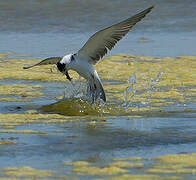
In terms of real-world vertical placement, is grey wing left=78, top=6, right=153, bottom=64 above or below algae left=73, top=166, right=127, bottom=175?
above

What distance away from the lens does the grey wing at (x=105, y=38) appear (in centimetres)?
769

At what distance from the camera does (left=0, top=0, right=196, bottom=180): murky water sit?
5.10 metres

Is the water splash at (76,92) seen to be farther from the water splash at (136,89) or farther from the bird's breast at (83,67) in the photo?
the water splash at (136,89)

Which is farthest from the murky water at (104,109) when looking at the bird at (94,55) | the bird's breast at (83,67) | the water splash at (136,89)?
the bird's breast at (83,67)

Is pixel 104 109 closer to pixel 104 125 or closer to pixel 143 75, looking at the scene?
pixel 104 125

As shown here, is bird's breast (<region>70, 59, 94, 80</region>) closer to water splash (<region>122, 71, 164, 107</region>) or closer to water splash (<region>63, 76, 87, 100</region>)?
water splash (<region>63, 76, 87, 100</region>)

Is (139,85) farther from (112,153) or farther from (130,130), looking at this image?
(112,153)

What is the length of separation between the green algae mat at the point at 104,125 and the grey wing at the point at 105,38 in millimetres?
585

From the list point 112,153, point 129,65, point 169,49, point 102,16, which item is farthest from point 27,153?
point 102,16

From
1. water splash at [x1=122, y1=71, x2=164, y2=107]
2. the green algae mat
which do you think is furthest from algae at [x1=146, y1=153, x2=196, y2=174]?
water splash at [x1=122, y1=71, x2=164, y2=107]

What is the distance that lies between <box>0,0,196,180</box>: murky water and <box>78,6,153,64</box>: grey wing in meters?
0.58

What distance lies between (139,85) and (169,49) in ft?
11.5

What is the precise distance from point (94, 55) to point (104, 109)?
2.54 ft

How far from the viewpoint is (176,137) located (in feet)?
20.1
